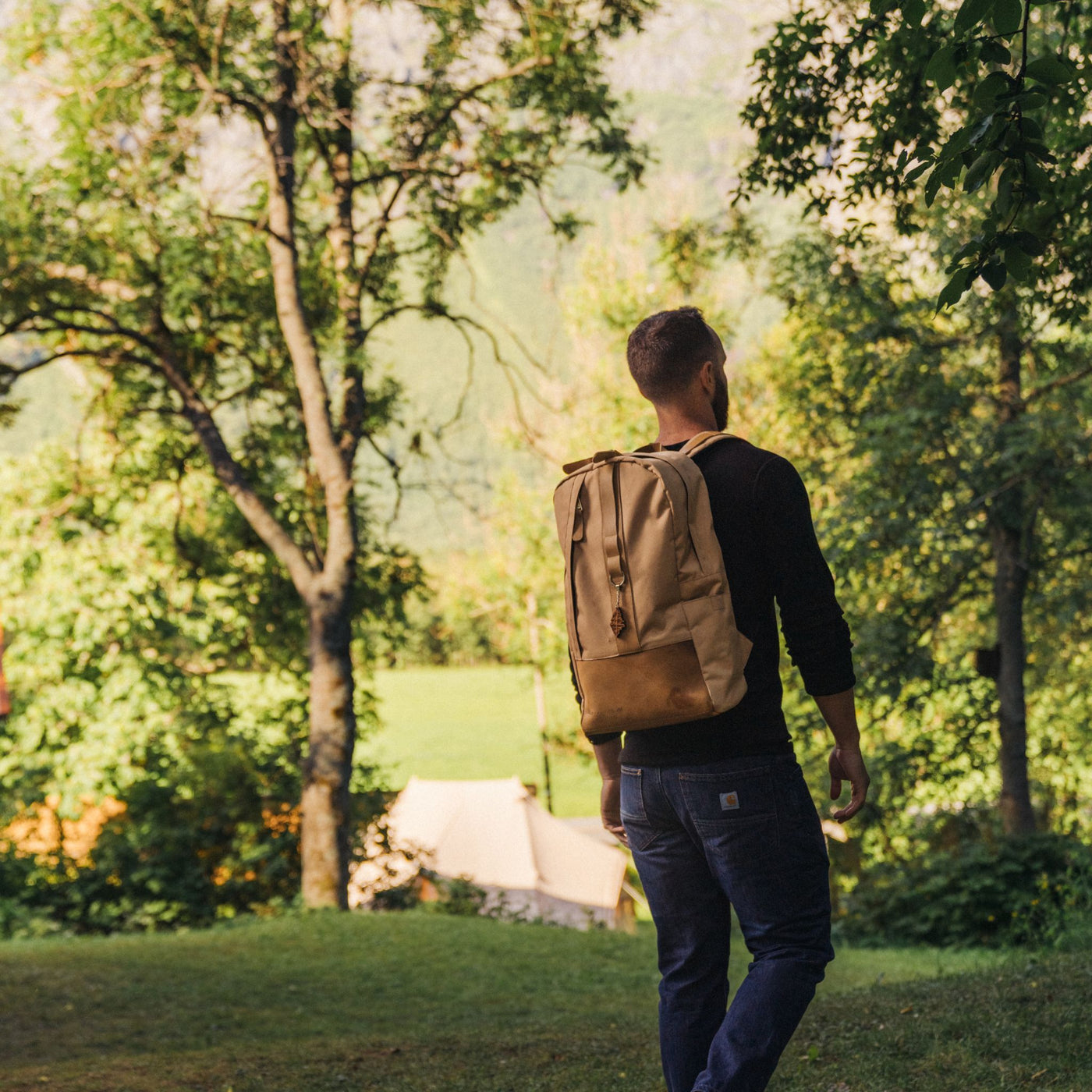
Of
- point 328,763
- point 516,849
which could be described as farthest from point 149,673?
point 516,849

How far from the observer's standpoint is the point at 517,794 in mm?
21203

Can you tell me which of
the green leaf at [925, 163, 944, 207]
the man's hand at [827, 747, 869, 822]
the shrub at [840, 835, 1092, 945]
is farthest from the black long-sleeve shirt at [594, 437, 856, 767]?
the shrub at [840, 835, 1092, 945]

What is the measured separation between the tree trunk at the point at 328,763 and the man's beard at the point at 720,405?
9.19m

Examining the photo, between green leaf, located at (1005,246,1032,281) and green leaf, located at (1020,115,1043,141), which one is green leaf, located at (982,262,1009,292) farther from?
green leaf, located at (1020,115,1043,141)

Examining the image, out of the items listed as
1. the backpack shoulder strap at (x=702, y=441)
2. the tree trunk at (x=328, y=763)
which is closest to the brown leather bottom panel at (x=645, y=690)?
the backpack shoulder strap at (x=702, y=441)

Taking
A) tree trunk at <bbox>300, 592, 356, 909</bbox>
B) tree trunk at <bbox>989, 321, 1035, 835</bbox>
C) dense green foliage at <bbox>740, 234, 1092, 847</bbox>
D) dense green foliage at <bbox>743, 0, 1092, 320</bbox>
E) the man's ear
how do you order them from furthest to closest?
tree trunk at <bbox>989, 321, 1035, 835</bbox>
dense green foliage at <bbox>740, 234, 1092, 847</bbox>
tree trunk at <bbox>300, 592, 356, 909</bbox>
dense green foliage at <bbox>743, 0, 1092, 320</bbox>
the man's ear

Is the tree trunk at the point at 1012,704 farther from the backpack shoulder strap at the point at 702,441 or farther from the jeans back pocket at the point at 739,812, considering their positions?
the jeans back pocket at the point at 739,812

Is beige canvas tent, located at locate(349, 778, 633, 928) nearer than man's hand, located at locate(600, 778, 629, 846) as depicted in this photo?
No

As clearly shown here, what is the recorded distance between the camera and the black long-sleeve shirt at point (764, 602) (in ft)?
7.83

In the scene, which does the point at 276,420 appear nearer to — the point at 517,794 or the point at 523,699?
the point at 517,794

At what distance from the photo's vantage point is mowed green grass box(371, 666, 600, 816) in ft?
164

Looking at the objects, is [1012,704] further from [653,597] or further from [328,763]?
[653,597]

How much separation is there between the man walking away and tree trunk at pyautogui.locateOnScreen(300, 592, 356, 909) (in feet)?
30.1

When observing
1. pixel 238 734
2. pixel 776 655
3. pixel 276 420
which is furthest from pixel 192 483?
pixel 776 655
